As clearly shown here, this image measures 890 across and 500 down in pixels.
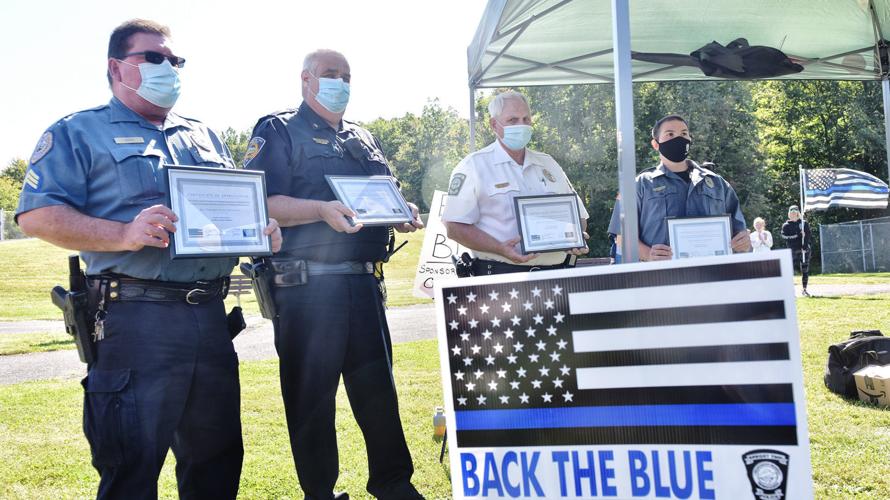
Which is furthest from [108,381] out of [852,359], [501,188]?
[852,359]

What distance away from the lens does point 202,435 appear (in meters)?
2.55

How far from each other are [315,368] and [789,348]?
196 centimetres

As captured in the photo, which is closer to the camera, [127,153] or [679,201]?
[127,153]

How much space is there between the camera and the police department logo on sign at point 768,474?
6.62ft

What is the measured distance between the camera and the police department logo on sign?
2.02m

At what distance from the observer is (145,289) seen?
93.9 inches

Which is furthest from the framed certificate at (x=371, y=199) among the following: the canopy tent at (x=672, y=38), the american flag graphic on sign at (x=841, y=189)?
the american flag graphic on sign at (x=841, y=189)

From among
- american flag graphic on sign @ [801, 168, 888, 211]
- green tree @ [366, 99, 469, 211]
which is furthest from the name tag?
green tree @ [366, 99, 469, 211]

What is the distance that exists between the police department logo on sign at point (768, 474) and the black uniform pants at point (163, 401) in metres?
1.90

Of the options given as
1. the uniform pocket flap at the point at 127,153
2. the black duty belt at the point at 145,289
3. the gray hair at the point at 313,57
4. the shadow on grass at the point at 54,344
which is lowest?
the shadow on grass at the point at 54,344

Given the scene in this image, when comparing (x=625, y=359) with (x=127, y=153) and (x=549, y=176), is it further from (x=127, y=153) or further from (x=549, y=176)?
(x=127, y=153)

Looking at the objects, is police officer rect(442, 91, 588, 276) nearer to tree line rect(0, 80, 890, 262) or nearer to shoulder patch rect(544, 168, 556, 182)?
shoulder patch rect(544, 168, 556, 182)

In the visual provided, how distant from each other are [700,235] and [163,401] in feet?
9.31

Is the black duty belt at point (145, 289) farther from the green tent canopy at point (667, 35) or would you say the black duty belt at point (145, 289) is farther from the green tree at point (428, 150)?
the green tree at point (428, 150)
